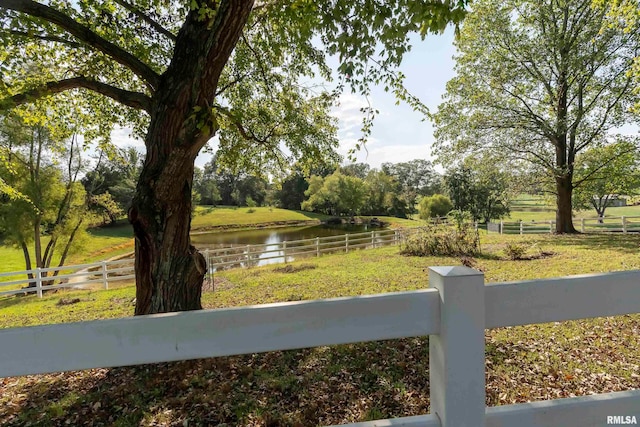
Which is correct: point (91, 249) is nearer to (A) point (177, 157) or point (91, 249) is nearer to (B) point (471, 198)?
(A) point (177, 157)

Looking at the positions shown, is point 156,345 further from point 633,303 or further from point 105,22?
point 105,22

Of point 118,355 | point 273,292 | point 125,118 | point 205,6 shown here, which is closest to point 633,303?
point 118,355

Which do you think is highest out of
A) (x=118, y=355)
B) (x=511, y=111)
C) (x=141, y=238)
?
(x=511, y=111)

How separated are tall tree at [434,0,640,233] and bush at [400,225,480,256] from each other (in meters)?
4.92

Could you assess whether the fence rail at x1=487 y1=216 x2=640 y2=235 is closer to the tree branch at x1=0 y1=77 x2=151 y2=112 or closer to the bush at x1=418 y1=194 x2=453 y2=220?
the bush at x1=418 y1=194 x2=453 y2=220

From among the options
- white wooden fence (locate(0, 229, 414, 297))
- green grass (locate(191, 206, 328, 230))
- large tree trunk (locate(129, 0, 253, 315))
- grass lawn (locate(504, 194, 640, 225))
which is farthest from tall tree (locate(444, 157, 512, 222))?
large tree trunk (locate(129, 0, 253, 315))

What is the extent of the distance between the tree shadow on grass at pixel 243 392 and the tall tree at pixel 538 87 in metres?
12.9

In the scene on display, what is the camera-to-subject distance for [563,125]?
1231 cm

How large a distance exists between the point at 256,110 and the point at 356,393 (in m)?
5.51

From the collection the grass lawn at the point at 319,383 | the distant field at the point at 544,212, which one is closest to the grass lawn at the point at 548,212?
the distant field at the point at 544,212

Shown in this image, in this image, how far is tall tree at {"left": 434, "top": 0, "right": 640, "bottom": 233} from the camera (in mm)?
12211

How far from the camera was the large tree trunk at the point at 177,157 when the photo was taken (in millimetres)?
3051

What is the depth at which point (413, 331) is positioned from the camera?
127cm

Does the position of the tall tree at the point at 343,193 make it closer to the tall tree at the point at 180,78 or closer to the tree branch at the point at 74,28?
the tall tree at the point at 180,78
